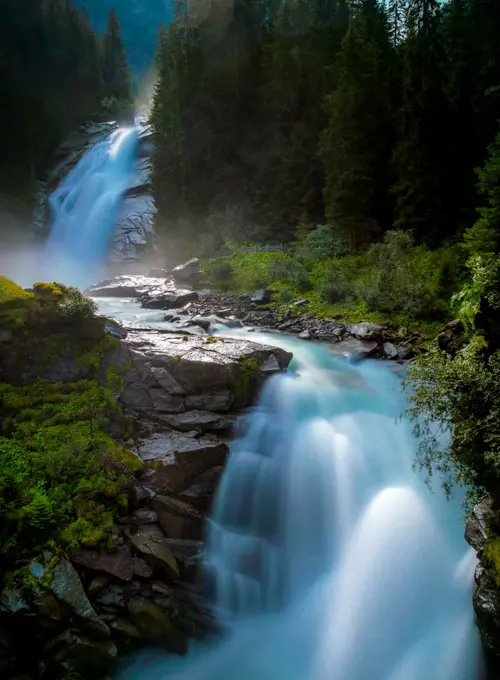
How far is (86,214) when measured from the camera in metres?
42.1

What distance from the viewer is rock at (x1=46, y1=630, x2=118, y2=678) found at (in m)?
5.66

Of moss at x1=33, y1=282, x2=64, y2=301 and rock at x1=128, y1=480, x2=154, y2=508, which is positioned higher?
moss at x1=33, y1=282, x2=64, y2=301

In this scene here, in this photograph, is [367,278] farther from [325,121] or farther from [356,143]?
[325,121]

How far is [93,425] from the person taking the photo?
28.3ft

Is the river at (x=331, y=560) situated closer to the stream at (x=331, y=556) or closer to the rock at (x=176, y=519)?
the stream at (x=331, y=556)

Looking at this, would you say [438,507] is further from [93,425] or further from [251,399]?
[93,425]

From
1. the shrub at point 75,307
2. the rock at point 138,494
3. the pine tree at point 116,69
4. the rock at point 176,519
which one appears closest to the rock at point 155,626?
the rock at point 176,519

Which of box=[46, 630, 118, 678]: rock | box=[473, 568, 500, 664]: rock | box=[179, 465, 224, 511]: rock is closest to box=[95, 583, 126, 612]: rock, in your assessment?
box=[46, 630, 118, 678]: rock

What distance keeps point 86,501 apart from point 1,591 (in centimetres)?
159

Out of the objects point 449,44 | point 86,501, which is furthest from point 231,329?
point 449,44

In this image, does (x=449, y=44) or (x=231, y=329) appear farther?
(x=449, y=44)

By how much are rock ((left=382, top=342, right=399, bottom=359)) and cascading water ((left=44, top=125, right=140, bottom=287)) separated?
31322mm

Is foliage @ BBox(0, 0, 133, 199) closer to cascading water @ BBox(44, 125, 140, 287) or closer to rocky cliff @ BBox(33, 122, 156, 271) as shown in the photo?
rocky cliff @ BBox(33, 122, 156, 271)

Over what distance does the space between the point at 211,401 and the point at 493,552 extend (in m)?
6.03
